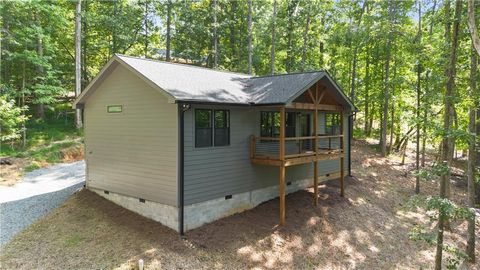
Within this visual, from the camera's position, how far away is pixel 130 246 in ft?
28.0

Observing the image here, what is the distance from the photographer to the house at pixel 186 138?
9.56 meters

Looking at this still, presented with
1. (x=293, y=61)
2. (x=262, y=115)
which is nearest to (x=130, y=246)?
(x=262, y=115)

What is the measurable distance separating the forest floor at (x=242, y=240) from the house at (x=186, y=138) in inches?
24.4

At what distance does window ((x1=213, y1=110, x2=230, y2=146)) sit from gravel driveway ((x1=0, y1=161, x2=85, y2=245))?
21.3 ft

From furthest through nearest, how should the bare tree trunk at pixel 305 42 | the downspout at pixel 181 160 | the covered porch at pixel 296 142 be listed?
the bare tree trunk at pixel 305 42
the covered porch at pixel 296 142
the downspout at pixel 181 160

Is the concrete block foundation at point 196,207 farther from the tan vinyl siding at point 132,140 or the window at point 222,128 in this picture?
the window at point 222,128

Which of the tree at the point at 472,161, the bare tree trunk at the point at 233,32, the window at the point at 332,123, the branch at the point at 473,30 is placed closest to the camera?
the branch at the point at 473,30

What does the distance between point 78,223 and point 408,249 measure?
11.2 m

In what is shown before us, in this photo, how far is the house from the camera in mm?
9562

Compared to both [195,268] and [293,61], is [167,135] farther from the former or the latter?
[293,61]

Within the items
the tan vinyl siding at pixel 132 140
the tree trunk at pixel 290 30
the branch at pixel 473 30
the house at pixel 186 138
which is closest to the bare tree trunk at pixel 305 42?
the tree trunk at pixel 290 30

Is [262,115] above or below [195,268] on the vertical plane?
above

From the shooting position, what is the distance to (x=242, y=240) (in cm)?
953

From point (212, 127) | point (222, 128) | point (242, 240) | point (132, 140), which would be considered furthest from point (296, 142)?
point (132, 140)
